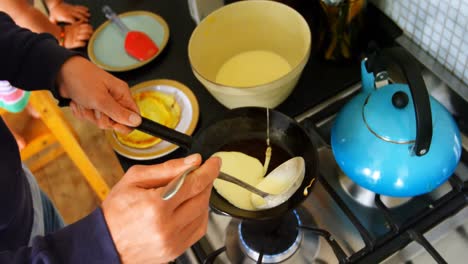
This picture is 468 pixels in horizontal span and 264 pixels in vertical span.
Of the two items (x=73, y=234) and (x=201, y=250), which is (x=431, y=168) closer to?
(x=201, y=250)

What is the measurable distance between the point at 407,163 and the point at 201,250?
13.4 inches

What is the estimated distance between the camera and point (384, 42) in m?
0.91

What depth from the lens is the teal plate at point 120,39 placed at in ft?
3.26

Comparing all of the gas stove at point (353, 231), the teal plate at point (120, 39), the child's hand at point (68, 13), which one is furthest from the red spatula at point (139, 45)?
the gas stove at point (353, 231)

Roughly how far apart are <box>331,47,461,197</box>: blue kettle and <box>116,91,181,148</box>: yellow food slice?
0.35 meters

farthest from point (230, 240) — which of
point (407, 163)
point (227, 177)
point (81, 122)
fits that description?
point (81, 122)

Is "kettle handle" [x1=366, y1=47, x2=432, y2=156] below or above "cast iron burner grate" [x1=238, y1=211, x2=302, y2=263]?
above

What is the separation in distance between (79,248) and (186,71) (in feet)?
1.64

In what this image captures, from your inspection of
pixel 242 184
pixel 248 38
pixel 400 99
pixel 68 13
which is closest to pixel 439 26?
pixel 400 99

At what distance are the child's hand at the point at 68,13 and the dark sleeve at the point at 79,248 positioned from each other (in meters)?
0.66

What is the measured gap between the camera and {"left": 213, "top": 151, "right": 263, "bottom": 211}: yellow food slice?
0.66 m

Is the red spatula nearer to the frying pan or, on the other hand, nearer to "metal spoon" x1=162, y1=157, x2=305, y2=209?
the frying pan

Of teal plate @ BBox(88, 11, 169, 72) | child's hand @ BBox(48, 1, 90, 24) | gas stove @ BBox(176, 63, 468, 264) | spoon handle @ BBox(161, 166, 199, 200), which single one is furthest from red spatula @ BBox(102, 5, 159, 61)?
spoon handle @ BBox(161, 166, 199, 200)

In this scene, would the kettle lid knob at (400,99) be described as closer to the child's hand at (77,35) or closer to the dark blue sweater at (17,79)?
the dark blue sweater at (17,79)
